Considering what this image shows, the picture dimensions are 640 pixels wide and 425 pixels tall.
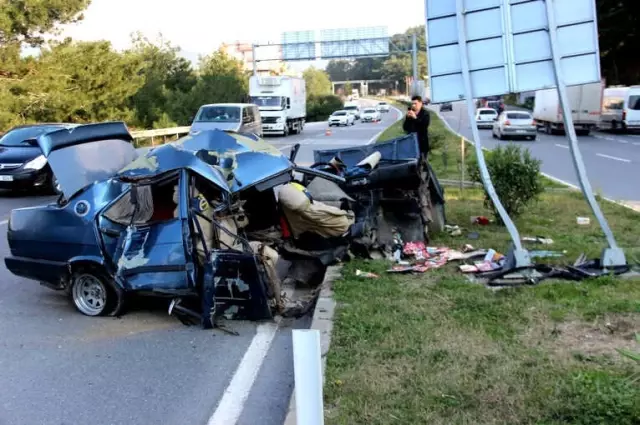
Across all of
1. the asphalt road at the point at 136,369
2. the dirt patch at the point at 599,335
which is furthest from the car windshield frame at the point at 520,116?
the asphalt road at the point at 136,369

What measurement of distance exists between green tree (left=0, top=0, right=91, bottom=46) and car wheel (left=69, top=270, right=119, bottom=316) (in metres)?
25.4

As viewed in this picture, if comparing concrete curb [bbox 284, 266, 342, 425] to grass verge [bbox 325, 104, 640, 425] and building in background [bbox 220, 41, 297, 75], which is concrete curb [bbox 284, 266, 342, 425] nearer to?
grass verge [bbox 325, 104, 640, 425]

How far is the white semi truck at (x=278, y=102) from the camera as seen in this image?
38375mm

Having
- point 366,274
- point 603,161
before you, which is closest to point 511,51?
point 366,274

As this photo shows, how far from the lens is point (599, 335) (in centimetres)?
512

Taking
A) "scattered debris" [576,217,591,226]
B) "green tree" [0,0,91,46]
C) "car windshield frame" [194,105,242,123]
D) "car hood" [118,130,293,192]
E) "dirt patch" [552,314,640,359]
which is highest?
"green tree" [0,0,91,46]

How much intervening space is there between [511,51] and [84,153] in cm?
491

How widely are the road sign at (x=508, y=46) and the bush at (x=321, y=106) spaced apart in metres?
79.3

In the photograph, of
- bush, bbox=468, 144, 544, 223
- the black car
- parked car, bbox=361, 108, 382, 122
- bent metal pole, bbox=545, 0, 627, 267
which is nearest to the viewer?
bent metal pole, bbox=545, 0, 627, 267

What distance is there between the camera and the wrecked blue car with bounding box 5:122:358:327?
598 centimetres

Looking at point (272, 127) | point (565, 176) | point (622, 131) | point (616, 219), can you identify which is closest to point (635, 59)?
point (622, 131)

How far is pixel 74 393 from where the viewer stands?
15.5ft

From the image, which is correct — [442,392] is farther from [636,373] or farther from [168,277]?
[168,277]

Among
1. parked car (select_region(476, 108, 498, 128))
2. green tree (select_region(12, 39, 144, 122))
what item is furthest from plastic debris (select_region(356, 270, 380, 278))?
parked car (select_region(476, 108, 498, 128))
